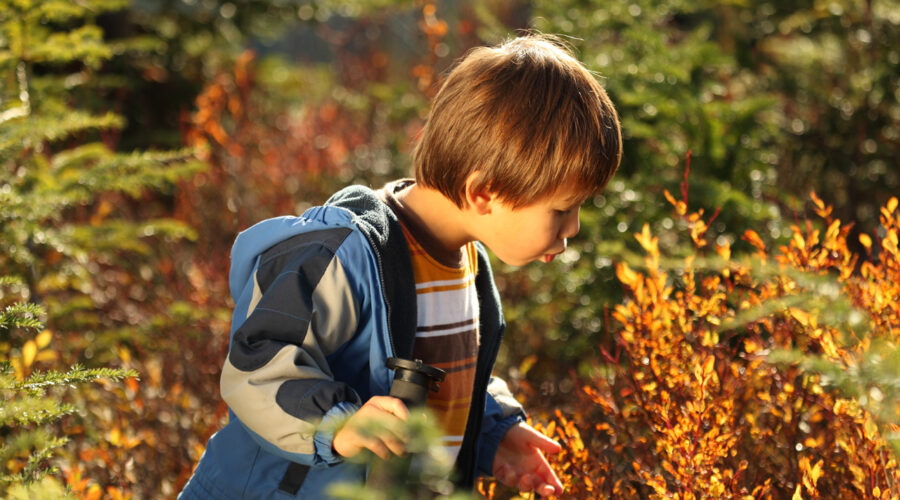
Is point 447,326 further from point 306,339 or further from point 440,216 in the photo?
point 306,339

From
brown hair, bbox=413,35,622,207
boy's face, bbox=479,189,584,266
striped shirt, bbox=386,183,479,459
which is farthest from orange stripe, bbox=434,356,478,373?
brown hair, bbox=413,35,622,207

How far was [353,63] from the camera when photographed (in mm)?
7902

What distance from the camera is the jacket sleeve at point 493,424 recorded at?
2.10 meters

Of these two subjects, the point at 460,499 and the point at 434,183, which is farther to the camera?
the point at 434,183

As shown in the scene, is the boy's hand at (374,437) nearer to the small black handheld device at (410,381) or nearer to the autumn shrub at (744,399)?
the small black handheld device at (410,381)

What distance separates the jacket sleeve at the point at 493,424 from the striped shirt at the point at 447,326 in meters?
0.15

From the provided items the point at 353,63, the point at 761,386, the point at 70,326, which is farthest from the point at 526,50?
the point at 353,63

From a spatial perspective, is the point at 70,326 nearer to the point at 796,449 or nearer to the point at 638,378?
the point at 638,378

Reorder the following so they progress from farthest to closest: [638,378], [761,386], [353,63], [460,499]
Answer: [353,63] → [761,386] → [638,378] → [460,499]

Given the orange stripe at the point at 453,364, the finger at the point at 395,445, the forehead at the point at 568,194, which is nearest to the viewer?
the finger at the point at 395,445

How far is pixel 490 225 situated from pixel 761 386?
0.97 m

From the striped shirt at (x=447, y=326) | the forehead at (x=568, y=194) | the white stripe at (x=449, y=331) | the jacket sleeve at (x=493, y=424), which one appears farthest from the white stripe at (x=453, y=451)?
the forehead at (x=568, y=194)

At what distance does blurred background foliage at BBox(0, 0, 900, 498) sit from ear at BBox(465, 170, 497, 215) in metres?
0.60

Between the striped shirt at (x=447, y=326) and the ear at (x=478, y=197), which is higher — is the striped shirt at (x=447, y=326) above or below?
below
